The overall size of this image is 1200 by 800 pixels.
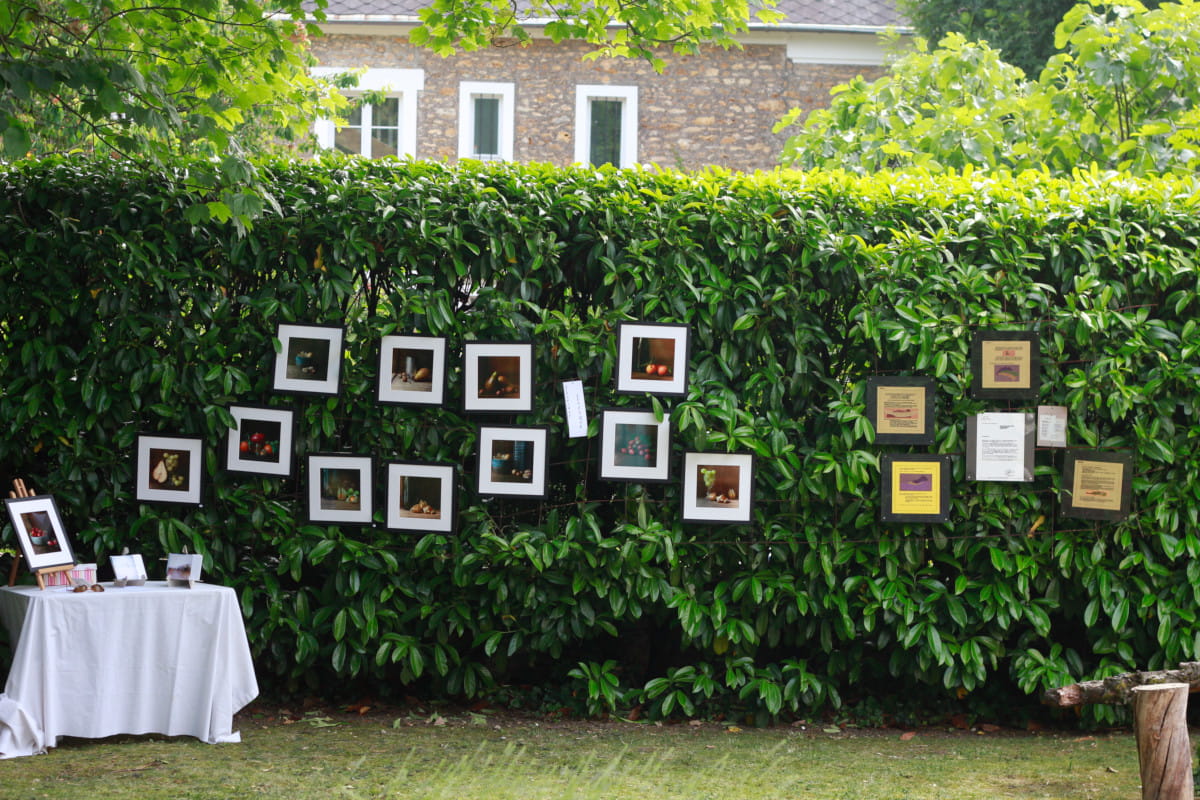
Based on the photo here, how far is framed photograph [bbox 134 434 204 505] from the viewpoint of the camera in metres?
5.37

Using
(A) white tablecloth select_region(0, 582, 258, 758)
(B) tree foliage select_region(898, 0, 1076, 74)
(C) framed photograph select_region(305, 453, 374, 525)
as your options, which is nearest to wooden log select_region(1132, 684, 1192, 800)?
(C) framed photograph select_region(305, 453, 374, 525)

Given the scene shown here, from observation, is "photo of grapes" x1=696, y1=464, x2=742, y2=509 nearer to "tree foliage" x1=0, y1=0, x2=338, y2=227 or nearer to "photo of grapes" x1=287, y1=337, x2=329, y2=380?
"photo of grapes" x1=287, y1=337, x2=329, y2=380

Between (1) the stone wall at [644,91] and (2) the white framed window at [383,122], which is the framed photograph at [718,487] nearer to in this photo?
(1) the stone wall at [644,91]

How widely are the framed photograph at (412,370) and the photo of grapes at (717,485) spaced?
4.20 ft

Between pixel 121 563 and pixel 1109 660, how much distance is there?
182 inches

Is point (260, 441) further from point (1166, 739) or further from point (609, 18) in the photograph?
point (1166, 739)

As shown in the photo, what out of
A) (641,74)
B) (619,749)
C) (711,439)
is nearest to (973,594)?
(711,439)

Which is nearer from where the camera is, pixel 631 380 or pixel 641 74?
pixel 631 380

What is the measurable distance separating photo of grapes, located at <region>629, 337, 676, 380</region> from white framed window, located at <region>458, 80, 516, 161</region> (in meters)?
9.33

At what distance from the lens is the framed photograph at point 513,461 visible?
5.36 meters

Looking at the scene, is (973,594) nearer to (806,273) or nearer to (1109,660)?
(1109,660)

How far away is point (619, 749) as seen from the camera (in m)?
5.02

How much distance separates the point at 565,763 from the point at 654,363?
183cm

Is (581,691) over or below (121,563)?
below
